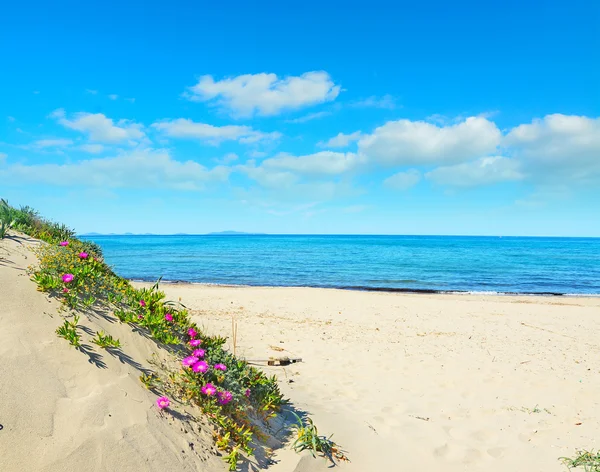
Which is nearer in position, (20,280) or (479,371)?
(20,280)

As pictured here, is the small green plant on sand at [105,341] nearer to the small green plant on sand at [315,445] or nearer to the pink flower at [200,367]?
the pink flower at [200,367]

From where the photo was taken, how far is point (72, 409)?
3250 millimetres

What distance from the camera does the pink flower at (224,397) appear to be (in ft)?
13.5

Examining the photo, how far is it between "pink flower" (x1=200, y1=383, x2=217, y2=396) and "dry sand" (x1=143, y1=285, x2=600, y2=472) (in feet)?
3.45

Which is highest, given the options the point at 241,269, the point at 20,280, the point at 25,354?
the point at 20,280

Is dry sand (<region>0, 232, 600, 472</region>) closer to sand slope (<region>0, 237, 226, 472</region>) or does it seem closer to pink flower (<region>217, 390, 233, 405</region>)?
sand slope (<region>0, 237, 226, 472</region>)

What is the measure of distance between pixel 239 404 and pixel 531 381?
6.24m

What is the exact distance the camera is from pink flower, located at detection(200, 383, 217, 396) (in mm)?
4082

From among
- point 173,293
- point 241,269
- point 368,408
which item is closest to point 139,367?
point 368,408

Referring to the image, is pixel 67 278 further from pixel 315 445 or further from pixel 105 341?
pixel 315 445

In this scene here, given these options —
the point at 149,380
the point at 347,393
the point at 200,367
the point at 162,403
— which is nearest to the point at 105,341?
the point at 149,380

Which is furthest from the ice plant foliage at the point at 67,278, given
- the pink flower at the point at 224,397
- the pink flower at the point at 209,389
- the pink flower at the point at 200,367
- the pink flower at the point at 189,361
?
the pink flower at the point at 224,397

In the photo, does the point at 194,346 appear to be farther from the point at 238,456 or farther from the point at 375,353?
the point at 375,353

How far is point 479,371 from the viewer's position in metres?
7.98
